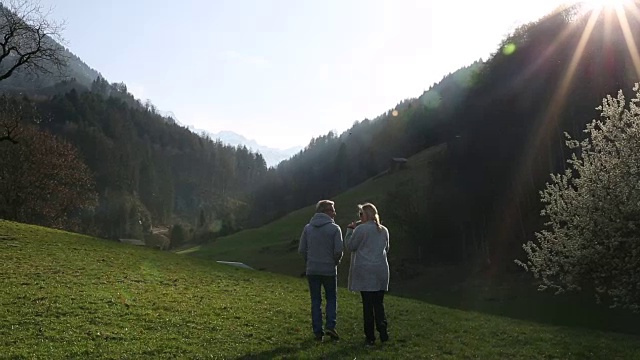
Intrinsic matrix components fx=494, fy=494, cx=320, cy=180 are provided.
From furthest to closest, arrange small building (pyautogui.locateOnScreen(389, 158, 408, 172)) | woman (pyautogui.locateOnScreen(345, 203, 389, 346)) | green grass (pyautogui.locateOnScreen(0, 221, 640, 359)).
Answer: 1. small building (pyautogui.locateOnScreen(389, 158, 408, 172))
2. woman (pyautogui.locateOnScreen(345, 203, 389, 346))
3. green grass (pyautogui.locateOnScreen(0, 221, 640, 359))

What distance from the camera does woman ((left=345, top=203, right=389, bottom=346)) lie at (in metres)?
12.4

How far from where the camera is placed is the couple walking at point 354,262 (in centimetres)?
1240

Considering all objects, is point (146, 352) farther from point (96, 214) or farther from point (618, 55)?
point (96, 214)

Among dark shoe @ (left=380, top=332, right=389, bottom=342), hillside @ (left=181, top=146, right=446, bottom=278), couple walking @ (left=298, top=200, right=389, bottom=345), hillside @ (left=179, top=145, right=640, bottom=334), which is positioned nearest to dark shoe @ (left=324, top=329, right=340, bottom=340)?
couple walking @ (left=298, top=200, right=389, bottom=345)

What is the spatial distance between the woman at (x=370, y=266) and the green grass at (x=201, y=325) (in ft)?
3.17

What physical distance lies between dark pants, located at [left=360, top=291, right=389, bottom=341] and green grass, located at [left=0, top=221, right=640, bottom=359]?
0.41 metres

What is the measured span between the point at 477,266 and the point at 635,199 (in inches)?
2040

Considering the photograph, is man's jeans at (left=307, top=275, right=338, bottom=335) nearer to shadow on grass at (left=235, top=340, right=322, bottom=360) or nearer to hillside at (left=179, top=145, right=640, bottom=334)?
shadow on grass at (left=235, top=340, right=322, bottom=360)

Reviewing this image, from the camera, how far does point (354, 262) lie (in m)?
12.6

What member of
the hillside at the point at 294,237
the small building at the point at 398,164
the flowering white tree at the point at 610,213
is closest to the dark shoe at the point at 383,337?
the flowering white tree at the point at 610,213

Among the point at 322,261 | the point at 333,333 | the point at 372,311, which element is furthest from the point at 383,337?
the point at 322,261

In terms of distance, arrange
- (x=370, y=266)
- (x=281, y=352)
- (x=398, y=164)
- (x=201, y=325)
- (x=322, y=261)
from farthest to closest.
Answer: (x=398, y=164)
(x=201, y=325)
(x=322, y=261)
(x=370, y=266)
(x=281, y=352)

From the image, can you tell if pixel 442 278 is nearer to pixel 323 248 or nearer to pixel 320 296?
pixel 320 296

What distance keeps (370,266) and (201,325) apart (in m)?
5.91
